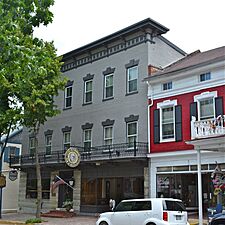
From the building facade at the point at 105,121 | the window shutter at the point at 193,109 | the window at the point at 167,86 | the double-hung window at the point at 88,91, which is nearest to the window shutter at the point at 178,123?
the window shutter at the point at 193,109

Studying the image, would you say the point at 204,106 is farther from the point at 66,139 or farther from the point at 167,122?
the point at 66,139

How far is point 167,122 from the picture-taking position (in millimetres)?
22203

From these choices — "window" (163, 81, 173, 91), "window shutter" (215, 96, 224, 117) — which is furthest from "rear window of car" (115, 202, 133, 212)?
"window" (163, 81, 173, 91)

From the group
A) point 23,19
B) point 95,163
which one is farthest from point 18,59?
point 95,163

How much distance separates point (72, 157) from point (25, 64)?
1431cm

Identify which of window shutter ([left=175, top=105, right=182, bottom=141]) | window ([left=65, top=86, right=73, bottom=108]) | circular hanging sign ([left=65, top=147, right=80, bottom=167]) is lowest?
circular hanging sign ([left=65, top=147, right=80, bottom=167])

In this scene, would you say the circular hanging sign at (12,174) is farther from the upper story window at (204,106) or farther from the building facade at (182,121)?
the upper story window at (204,106)

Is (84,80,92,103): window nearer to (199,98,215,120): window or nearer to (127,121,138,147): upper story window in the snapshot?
(127,121,138,147): upper story window

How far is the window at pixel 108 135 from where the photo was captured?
25.4 metres

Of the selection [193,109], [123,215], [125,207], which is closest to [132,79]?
[193,109]

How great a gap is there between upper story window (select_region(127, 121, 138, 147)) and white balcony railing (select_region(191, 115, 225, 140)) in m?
6.64

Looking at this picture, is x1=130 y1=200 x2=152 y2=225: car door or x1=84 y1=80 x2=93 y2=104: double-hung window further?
x1=84 y1=80 x2=93 y2=104: double-hung window

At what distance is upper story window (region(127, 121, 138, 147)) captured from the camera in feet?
78.1

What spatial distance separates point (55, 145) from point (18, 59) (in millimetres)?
19316
